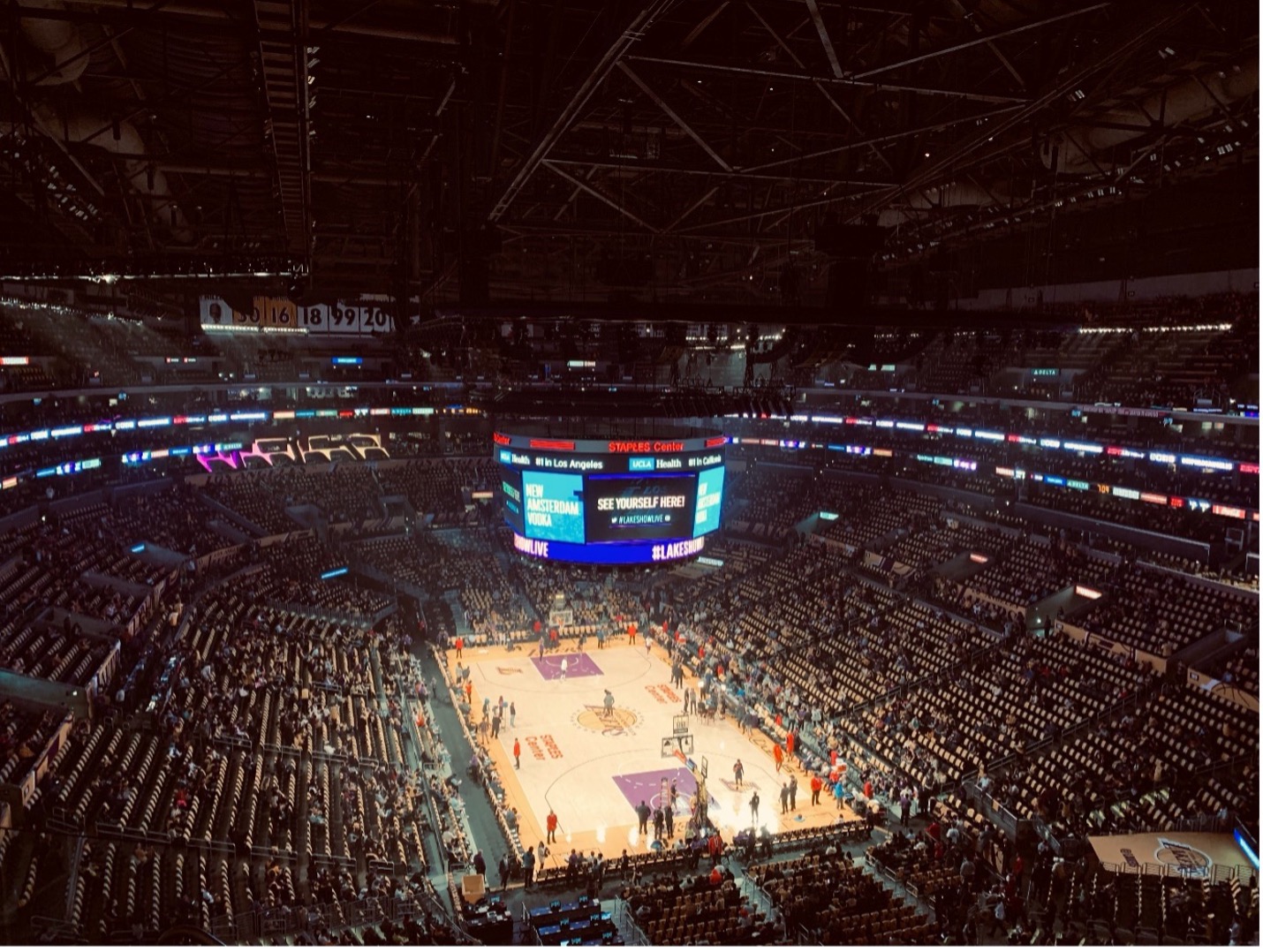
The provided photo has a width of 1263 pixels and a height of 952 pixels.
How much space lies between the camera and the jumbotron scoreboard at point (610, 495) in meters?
21.0

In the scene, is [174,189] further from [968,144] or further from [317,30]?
[968,144]

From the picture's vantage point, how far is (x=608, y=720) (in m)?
23.3

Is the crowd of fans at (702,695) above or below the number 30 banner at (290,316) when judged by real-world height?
below

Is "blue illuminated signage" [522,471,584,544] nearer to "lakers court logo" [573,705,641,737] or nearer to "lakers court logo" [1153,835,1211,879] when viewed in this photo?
"lakers court logo" [573,705,641,737]

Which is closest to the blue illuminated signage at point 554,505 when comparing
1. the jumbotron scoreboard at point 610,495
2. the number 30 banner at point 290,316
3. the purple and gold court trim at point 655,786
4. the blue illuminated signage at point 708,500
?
the jumbotron scoreboard at point 610,495

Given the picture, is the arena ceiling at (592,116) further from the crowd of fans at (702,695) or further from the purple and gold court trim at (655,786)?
the purple and gold court trim at (655,786)

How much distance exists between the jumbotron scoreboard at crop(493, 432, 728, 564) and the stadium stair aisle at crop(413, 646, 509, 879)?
4727mm

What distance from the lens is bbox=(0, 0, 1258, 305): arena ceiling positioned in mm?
6875

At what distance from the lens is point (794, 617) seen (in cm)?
2814

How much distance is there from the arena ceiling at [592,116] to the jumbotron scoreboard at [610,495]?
5501 millimetres

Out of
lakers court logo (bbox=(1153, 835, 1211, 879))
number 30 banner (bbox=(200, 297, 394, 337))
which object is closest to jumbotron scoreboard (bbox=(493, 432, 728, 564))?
number 30 banner (bbox=(200, 297, 394, 337))

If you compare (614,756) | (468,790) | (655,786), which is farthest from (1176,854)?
(468,790)

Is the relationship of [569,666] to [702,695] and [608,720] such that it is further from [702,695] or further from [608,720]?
[702,695]

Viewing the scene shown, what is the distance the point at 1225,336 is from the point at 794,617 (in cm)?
1508
